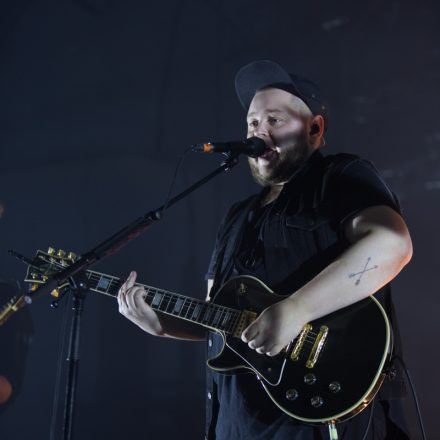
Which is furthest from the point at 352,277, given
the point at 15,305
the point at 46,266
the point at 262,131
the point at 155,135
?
the point at 155,135

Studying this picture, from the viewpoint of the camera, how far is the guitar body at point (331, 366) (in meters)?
1.35

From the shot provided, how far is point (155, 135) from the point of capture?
4098 millimetres

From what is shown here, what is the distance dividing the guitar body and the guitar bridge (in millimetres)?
81

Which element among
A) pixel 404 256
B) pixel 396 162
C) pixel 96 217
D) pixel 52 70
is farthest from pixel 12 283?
pixel 404 256

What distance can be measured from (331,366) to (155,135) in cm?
305

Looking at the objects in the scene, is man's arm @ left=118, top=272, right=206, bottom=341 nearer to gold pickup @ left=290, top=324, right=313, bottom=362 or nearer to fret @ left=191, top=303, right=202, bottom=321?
fret @ left=191, top=303, right=202, bottom=321

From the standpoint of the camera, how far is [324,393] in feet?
4.56

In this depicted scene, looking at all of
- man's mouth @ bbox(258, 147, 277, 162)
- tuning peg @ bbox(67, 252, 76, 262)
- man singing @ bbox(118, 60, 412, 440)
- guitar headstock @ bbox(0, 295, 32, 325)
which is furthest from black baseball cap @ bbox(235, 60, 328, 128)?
guitar headstock @ bbox(0, 295, 32, 325)

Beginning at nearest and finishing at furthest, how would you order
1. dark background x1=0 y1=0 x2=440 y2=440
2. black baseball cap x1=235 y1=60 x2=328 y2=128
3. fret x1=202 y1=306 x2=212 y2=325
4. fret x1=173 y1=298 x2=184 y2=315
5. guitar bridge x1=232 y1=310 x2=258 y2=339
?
guitar bridge x1=232 y1=310 x2=258 y2=339 → fret x1=202 y1=306 x2=212 y2=325 → fret x1=173 y1=298 x2=184 y2=315 → black baseball cap x1=235 y1=60 x2=328 y2=128 → dark background x1=0 y1=0 x2=440 y2=440

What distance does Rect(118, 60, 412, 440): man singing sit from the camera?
4.60 ft

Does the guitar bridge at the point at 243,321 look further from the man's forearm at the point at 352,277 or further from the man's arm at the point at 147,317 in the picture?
the man's arm at the point at 147,317

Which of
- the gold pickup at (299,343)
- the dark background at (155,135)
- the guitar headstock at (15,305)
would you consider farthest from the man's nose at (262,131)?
the dark background at (155,135)

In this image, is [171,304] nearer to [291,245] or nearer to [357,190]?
[291,245]

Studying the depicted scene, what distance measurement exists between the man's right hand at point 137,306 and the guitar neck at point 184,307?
26 mm
